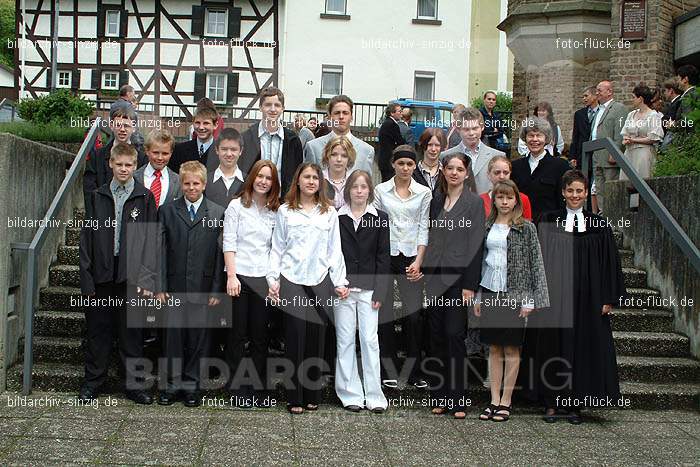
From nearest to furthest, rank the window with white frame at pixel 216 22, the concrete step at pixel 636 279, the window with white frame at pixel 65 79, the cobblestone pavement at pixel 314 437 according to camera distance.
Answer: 1. the cobblestone pavement at pixel 314 437
2. the concrete step at pixel 636 279
3. the window with white frame at pixel 65 79
4. the window with white frame at pixel 216 22

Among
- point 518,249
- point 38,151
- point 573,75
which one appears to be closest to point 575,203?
point 518,249

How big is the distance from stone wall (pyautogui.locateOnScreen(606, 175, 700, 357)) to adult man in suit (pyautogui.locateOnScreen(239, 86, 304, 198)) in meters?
3.50

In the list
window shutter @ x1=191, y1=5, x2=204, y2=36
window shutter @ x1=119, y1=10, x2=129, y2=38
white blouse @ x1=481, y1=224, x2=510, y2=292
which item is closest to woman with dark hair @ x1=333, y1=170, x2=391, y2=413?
white blouse @ x1=481, y1=224, x2=510, y2=292

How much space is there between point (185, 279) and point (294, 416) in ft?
4.37

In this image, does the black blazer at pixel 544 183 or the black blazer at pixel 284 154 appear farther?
the black blazer at pixel 544 183

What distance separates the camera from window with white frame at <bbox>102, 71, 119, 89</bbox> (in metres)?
34.6

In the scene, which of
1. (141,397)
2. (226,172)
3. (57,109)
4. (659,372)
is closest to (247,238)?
(226,172)

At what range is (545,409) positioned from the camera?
6809mm

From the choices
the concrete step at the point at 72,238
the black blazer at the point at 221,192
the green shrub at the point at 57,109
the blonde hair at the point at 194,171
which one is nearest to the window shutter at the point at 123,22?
the green shrub at the point at 57,109

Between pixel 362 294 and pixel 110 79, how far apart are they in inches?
1192

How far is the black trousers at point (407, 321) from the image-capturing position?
691cm

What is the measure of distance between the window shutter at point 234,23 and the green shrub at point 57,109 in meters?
15.8

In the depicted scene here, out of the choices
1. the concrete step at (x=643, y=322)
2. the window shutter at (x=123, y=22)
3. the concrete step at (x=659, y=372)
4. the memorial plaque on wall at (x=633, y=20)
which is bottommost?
the concrete step at (x=659, y=372)

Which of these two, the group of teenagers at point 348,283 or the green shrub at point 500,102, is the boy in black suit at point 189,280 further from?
the green shrub at point 500,102
